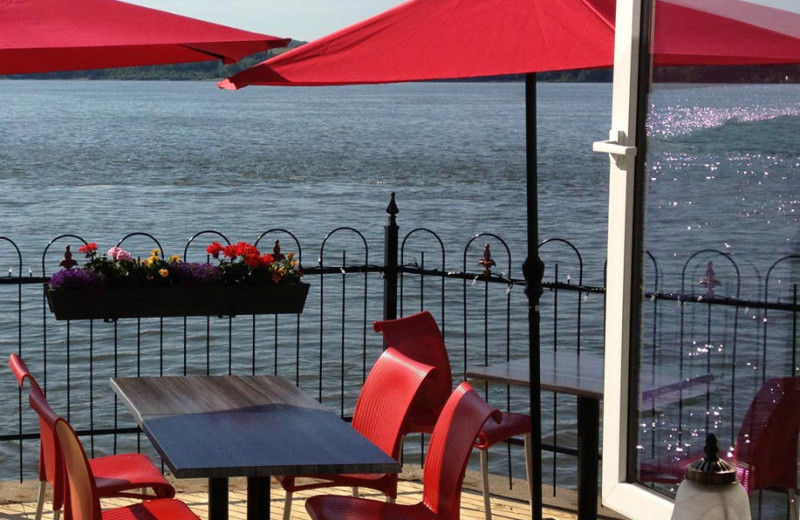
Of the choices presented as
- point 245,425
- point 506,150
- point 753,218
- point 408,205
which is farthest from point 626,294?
point 506,150

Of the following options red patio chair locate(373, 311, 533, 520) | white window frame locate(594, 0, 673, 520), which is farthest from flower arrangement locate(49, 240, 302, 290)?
white window frame locate(594, 0, 673, 520)

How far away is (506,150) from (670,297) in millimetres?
65400

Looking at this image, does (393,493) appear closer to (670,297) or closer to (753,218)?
(670,297)

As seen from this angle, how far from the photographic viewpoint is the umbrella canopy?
4.46 meters

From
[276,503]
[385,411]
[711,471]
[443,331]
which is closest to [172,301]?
[276,503]

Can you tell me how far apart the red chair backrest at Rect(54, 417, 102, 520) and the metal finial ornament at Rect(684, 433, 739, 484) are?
2108 millimetres

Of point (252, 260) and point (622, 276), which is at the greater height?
point (622, 276)

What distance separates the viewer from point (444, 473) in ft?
13.6

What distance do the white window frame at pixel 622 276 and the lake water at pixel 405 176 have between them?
73 mm

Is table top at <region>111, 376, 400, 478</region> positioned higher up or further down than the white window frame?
further down

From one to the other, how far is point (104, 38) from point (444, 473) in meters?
2.02

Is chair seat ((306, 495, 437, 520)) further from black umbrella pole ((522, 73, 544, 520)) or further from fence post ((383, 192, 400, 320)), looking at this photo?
fence post ((383, 192, 400, 320))

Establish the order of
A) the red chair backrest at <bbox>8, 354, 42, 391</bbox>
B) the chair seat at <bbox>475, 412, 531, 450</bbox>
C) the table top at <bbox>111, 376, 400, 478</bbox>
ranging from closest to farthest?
the table top at <bbox>111, 376, 400, 478</bbox> < the red chair backrest at <bbox>8, 354, 42, 391</bbox> < the chair seat at <bbox>475, 412, 531, 450</bbox>

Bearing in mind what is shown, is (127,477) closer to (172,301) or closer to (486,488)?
(172,301)
